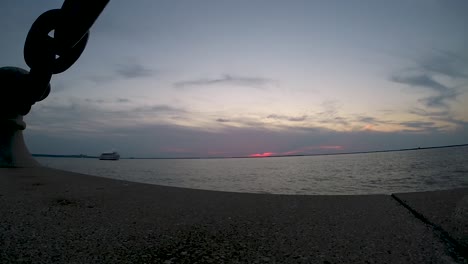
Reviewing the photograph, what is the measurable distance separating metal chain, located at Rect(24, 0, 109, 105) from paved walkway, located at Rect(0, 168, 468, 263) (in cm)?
147

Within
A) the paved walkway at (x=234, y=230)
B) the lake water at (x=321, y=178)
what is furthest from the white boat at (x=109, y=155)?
the paved walkway at (x=234, y=230)

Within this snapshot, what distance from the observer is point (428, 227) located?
2398 millimetres

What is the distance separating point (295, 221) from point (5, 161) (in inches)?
401

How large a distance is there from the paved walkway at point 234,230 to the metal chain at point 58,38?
147cm

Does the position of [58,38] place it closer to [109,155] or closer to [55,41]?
[55,41]

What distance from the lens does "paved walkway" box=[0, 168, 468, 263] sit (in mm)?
1782

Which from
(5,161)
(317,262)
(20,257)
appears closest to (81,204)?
(20,257)

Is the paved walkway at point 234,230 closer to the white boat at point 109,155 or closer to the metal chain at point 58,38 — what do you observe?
the metal chain at point 58,38

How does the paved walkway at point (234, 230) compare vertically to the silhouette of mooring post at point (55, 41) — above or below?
below

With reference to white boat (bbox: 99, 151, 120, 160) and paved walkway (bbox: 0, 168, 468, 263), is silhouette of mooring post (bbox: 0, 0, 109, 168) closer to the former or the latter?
paved walkway (bbox: 0, 168, 468, 263)

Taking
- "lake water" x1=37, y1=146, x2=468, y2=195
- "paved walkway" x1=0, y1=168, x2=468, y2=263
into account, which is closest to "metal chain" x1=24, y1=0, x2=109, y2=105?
"paved walkway" x1=0, y1=168, x2=468, y2=263

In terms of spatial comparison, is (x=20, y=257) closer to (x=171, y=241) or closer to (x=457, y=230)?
(x=171, y=241)

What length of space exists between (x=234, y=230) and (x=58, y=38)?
229cm

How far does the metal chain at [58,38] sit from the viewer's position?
1.52 m
